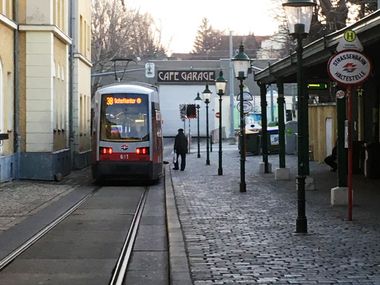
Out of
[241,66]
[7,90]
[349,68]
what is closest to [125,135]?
[7,90]

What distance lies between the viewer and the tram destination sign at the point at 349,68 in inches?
474

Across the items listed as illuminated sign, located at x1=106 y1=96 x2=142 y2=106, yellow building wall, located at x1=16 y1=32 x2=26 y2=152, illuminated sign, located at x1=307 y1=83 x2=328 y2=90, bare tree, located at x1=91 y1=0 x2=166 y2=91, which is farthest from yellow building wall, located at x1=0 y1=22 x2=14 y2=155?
bare tree, located at x1=91 y1=0 x2=166 y2=91

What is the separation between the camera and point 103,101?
23797mm

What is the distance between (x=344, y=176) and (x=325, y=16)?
22283 millimetres

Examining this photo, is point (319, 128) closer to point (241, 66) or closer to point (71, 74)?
point (241, 66)

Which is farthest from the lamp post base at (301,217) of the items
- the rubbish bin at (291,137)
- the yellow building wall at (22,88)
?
the rubbish bin at (291,137)

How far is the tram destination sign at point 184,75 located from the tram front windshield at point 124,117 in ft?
163

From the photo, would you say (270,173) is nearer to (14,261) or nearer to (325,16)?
(325,16)

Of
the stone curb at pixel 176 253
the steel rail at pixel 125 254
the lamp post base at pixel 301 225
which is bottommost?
the steel rail at pixel 125 254

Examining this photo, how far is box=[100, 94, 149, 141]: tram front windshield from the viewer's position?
77.3 ft

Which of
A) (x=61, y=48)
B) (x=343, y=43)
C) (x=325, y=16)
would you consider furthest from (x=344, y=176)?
(x=325, y=16)

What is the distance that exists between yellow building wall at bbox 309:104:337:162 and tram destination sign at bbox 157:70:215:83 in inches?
1632

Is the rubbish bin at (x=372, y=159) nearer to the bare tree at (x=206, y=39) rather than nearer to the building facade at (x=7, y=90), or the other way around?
the building facade at (x=7, y=90)

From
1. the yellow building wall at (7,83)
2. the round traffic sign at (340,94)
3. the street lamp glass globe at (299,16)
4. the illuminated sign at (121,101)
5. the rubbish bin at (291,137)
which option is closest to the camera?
the street lamp glass globe at (299,16)
